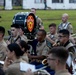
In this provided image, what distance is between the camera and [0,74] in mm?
7039

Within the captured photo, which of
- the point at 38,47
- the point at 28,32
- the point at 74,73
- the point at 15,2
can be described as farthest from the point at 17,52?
A: the point at 15,2

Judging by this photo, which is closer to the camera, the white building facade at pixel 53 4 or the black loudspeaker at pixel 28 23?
the black loudspeaker at pixel 28 23

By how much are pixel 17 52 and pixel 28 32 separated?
7748 mm

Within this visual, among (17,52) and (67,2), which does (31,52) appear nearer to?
(17,52)

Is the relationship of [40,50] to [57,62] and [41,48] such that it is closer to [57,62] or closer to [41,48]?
[41,48]

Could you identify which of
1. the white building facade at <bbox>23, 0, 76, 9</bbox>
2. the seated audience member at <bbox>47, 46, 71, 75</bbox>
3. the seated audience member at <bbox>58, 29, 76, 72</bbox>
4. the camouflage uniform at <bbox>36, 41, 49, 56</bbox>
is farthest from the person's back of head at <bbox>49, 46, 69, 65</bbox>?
the white building facade at <bbox>23, 0, 76, 9</bbox>

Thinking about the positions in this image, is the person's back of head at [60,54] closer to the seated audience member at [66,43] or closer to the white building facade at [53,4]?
the seated audience member at [66,43]

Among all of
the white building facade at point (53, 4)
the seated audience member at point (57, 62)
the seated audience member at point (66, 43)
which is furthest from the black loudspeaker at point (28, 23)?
the white building facade at point (53, 4)

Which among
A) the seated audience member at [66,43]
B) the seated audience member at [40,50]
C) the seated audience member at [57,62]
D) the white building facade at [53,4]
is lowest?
the white building facade at [53,4]

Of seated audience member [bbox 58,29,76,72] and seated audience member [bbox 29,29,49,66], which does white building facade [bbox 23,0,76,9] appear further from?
seated audience member [bbox 58,29,76,72]

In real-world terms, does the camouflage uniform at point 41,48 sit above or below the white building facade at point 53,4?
above

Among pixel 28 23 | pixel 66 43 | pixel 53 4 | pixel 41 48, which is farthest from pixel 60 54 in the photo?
pixel 53 4

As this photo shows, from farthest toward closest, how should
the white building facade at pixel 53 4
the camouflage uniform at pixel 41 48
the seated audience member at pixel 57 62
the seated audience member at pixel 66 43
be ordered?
the white building facade at pixel 53 4
the camouflage uniform at pixel 41 48
the seated audience member at pixel 66 43
the seated audience member at pixel 57 62


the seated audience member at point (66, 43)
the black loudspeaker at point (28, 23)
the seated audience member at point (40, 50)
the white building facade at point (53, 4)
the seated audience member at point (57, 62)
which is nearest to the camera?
the seated audience member at point (57, 62)
